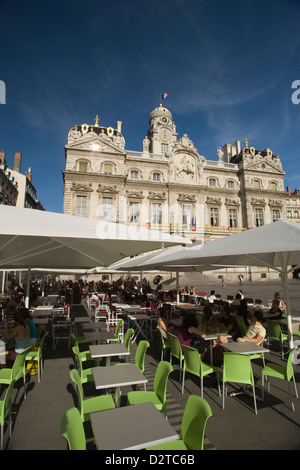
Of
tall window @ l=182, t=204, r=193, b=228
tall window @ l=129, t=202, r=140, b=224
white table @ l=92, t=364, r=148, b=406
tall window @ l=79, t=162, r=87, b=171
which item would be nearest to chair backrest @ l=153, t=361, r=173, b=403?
white table @ l=92, t=364, r=148, b=406

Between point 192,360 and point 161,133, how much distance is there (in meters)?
39.4

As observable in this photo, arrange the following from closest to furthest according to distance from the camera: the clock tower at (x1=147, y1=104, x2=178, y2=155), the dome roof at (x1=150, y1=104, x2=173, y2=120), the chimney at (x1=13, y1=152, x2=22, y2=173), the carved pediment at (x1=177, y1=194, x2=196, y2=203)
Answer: the carved pediment at (x1=177, y1=194, x2=196, y2=203), the clock tower at (x1=147, y1=104, x2=178, y2=155), the dome roof at (x1=150, y1=104, x2=173, y2=120), the chimney at (x1=13, y1=152, x2=22, y2=173)

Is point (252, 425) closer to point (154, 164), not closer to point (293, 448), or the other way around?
point (293, 448)

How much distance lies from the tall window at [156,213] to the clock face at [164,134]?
12355 millimetres

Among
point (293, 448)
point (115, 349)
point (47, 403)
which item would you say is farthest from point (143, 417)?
point (47, 403)

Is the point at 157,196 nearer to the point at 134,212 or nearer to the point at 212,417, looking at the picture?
the point at 134,212

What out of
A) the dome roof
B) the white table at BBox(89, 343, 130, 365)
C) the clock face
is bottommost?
the white table at BBox(89, 343, 130, 365)

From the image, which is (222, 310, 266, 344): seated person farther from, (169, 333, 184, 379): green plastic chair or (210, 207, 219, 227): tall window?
(210, 207, 219, 227): tall window

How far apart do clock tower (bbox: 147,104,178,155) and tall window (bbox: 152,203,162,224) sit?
29.8 ft

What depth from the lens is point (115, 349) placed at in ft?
14.7

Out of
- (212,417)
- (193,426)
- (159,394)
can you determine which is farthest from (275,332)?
(193,426)

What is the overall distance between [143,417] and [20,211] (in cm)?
313

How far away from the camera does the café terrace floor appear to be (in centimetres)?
303

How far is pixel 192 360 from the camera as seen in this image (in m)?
4.25
